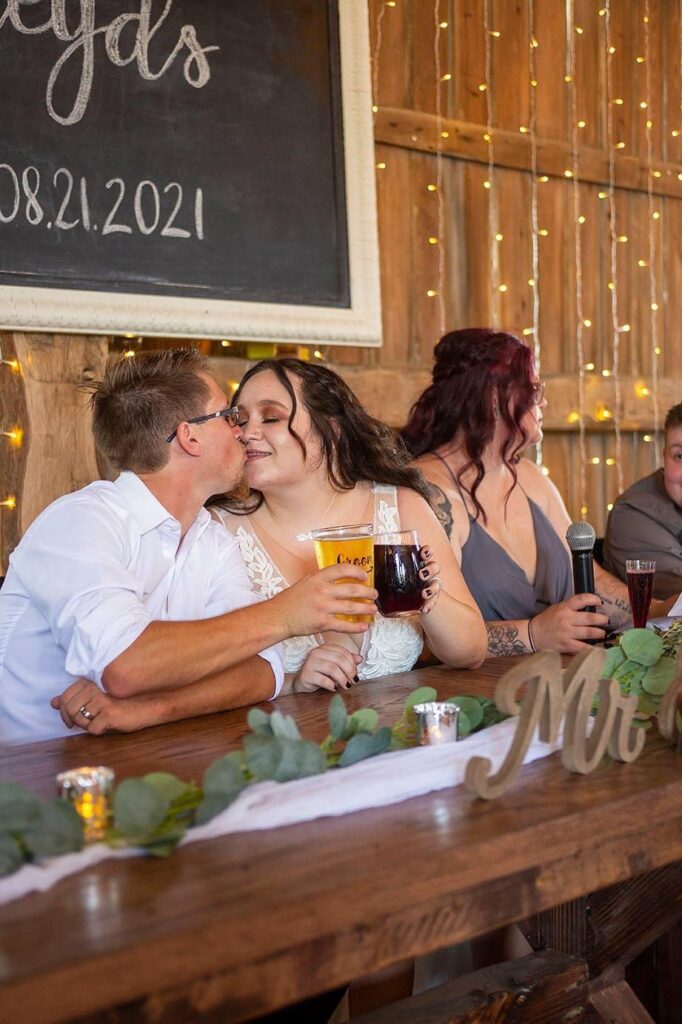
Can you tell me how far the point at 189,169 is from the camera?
3137 mm

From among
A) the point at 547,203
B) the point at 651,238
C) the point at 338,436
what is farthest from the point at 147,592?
the point at 651,238

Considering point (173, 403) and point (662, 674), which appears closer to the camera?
point (662, 674)

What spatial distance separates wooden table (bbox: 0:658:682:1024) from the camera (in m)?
0.82

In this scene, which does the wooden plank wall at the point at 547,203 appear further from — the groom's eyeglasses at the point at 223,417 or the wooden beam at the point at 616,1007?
the wooden beam at the point at 616,1007

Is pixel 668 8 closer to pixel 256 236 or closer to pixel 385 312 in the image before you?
pixel 385 312

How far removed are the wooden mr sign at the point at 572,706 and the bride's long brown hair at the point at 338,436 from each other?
4.34 feet

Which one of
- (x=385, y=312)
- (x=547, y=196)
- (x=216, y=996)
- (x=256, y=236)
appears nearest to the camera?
(x=216, y=996)

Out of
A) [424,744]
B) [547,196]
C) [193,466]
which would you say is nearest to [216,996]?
[424,744]

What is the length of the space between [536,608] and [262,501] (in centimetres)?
87

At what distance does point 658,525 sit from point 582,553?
47.0 inches

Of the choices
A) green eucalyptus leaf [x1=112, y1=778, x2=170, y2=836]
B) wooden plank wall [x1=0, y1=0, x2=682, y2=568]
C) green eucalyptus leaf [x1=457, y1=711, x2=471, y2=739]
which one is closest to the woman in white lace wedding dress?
green eucalyptus leaf [x1=457, y1=711, x2=471, y2=739]

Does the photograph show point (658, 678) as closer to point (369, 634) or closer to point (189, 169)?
point (369, 634)

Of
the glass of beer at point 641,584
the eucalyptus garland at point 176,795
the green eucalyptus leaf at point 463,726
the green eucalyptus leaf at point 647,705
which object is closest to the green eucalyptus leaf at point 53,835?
the eucalyptus garland at point 176,795

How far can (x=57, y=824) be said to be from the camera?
3.37 ft
